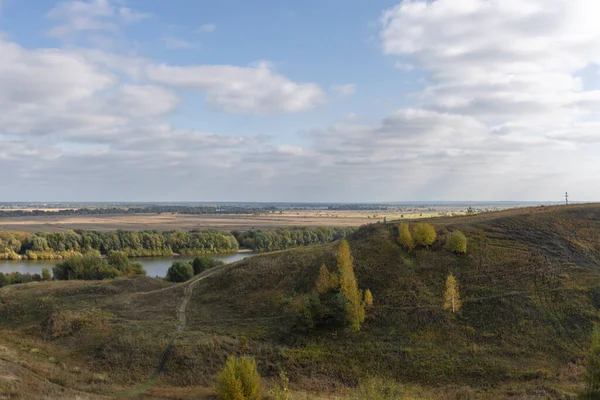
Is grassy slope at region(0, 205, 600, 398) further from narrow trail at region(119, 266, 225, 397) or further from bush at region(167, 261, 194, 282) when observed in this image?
bush at region(167, 261, 194, 282)

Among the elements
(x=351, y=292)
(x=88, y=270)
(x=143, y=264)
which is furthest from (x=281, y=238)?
(x=351, y=292)

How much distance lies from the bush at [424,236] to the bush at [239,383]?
2947 cm

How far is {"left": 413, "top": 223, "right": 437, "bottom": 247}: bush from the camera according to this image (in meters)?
46.5

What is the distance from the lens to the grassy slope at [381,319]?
96.4 feet

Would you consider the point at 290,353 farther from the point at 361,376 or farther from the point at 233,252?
the point at 233,252

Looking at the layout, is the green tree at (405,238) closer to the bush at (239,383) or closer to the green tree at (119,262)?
the bush at (239,383)

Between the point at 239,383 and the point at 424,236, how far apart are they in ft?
101

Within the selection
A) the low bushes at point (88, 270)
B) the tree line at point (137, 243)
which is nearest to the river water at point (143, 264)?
the tree line at point (137, 243)

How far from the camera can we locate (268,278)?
46.8 meters

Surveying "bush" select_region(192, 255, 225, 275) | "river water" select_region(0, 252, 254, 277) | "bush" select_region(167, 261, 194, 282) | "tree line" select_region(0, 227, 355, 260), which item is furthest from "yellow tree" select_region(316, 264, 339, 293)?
"tree line" select_region(0, 227, 355, 260)

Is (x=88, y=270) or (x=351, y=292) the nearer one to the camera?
(x=351, y=292)

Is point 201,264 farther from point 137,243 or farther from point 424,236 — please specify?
point 137,243

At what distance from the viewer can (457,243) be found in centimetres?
4500

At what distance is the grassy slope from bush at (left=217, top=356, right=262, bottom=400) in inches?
188
